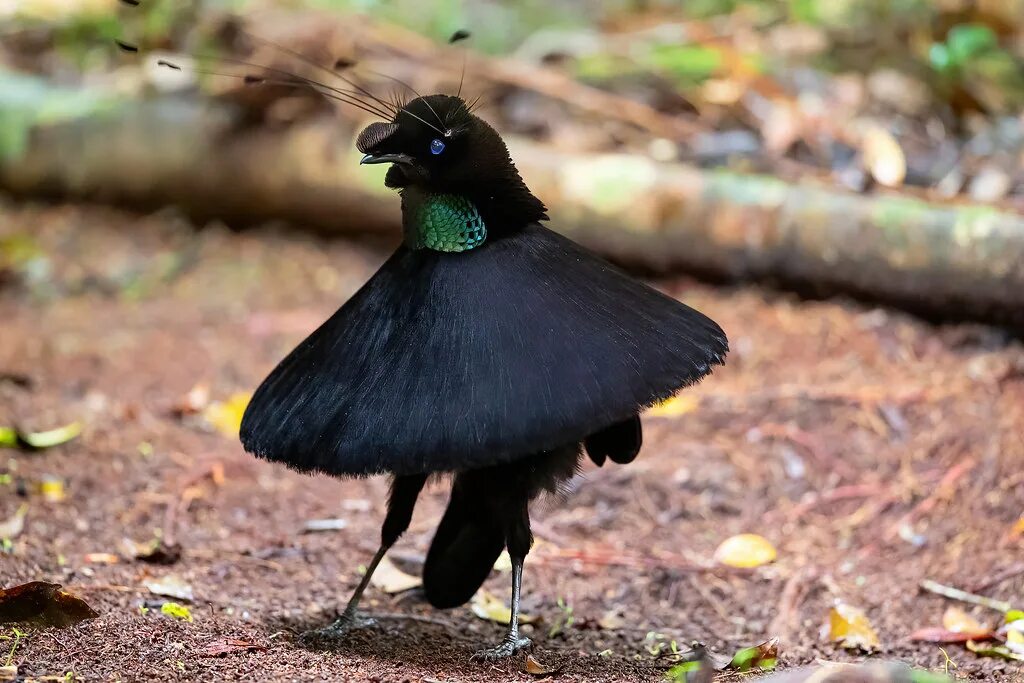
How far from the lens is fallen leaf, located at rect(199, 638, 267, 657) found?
98.4 inches

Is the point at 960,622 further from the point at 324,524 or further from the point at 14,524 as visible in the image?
the point at 14,524

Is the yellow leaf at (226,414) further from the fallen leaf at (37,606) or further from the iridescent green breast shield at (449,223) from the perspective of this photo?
the iridescent green breast shield at (449,223)

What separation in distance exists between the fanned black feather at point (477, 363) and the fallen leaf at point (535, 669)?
587 millimetres

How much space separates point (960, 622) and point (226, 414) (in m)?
2.77

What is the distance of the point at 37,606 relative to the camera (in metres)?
2.58

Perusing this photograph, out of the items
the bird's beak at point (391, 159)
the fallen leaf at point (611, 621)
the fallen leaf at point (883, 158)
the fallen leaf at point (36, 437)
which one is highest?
the fallen leaf at point (883, 158)

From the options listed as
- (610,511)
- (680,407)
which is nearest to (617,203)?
(680,407)

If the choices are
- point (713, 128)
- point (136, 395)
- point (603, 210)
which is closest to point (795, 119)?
point (713, 128)

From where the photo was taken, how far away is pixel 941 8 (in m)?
6.14

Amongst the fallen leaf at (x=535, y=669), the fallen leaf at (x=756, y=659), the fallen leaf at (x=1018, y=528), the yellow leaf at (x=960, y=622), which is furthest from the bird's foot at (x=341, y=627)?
the fallen leaf at (x=1018, y=528)

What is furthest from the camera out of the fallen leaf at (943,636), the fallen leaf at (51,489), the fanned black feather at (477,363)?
the fallen leaf at (51,489)

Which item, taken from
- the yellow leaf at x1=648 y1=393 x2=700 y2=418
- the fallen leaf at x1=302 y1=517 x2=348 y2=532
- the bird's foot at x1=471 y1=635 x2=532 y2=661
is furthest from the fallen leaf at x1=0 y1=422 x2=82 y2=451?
the yellow leaf at x1=648 y1=393 x2=700 y2=418

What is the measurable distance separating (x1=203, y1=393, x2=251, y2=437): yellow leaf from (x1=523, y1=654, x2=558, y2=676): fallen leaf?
2037 mm

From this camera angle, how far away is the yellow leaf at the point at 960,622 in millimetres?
3055
